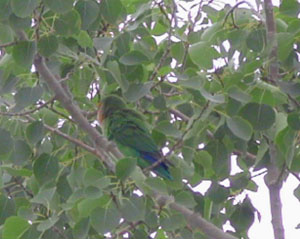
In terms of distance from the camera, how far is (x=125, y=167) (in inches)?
108

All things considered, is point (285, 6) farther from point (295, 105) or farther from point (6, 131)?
point (6, 131)

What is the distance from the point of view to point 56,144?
340 centimetres

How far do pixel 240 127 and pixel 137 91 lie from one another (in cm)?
41

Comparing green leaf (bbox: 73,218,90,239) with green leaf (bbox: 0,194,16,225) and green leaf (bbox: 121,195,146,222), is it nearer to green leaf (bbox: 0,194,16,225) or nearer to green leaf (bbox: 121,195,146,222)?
green leaf (bbox: 121,195,146,222)

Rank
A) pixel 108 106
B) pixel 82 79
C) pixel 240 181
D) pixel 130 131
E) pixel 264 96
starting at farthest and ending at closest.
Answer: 1. pixel 130 131
2. pixel 108 106
3. pixel 240 181
4. pixel 82 79
5. pixel 264 96

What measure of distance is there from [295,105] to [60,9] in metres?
0.90

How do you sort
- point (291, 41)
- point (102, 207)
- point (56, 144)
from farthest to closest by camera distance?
point (56, 144)
point (291, 41)
point (102, 207)

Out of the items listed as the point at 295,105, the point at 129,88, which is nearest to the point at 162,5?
the point at 129,88

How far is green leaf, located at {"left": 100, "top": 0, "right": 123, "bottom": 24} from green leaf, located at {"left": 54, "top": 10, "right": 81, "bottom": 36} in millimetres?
125

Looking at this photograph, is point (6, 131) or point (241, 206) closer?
point (6, 131)

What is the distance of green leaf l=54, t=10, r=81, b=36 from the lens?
2.97 metres

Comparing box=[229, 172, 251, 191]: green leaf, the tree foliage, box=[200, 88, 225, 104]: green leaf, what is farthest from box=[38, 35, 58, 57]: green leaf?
box=[229, 172, 251, 191]: green leaf

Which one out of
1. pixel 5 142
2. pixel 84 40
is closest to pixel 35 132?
pixel 5 142

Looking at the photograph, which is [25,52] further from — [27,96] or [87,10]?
[87,10]
